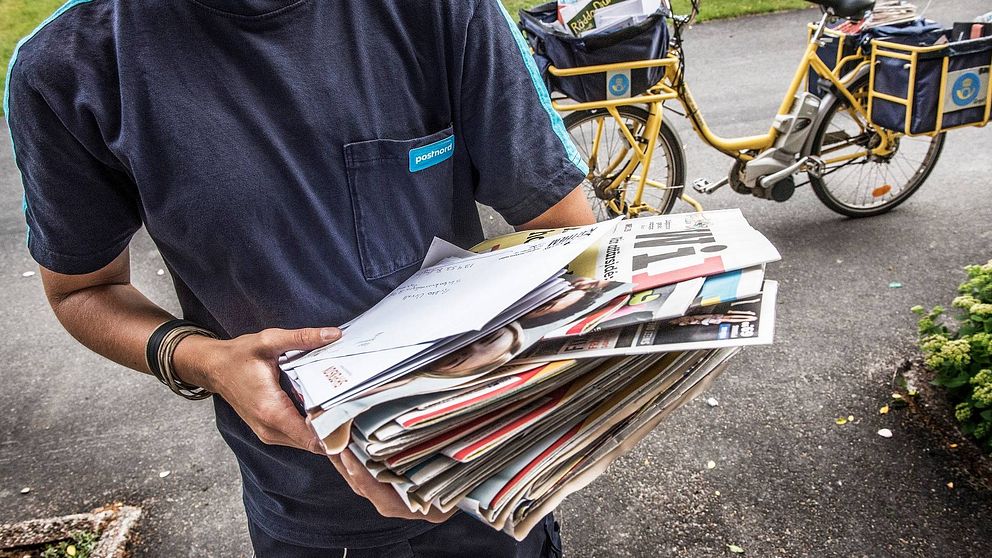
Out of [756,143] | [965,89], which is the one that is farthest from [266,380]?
[965,89]

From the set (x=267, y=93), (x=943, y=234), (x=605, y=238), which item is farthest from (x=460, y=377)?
(x=943, y=234)

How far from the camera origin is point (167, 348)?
109cm

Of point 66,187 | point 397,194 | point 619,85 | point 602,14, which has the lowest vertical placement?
point 619,85

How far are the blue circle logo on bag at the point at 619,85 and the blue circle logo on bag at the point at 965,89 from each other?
5.05 ft

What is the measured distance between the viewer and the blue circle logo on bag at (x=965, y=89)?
3443 mm

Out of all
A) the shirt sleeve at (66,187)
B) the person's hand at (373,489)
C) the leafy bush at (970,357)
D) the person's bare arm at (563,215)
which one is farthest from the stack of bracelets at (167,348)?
the leafy bush at (970,357)

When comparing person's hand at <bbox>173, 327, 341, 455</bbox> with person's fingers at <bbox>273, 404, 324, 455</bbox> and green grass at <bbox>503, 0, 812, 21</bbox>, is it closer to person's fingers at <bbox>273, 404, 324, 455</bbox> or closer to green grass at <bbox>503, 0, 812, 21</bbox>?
person's fingers at <bbox>273, 404, 324, 455</bbox>

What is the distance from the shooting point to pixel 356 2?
0.96 meters

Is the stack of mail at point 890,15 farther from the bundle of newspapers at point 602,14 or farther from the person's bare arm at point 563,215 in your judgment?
the person's bare arm at point 563,215

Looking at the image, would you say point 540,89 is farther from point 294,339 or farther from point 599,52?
point 599,52

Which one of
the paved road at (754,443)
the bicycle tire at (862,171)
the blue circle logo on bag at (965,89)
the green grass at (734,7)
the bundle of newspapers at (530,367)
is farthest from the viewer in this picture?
the green grass at (734,7)

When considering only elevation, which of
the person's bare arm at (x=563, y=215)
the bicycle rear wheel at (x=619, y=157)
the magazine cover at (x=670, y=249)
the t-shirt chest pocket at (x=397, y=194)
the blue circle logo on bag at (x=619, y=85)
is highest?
the t-shirt chest pocket at (x=397, y=194)

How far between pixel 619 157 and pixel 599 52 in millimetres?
704

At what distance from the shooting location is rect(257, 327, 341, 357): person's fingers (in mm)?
888
